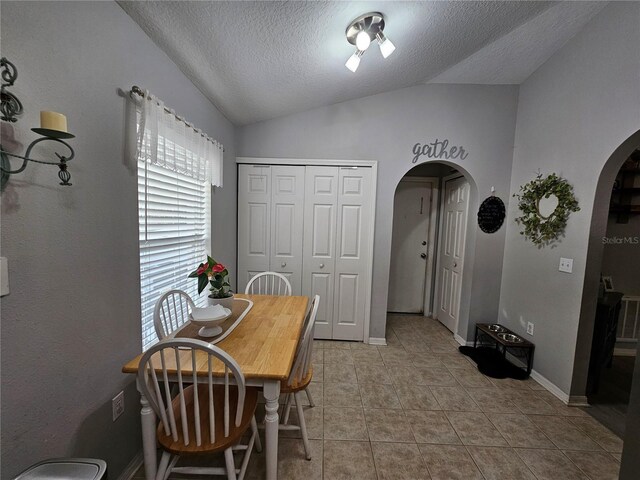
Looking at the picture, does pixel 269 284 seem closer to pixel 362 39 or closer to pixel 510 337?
pixel 362 39

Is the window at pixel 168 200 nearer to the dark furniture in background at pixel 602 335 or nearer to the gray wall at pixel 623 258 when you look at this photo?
the dark furniture in background at pixel 602 335

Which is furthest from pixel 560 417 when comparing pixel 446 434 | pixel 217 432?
pixel 217 432

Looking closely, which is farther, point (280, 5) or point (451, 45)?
point (451, 45)

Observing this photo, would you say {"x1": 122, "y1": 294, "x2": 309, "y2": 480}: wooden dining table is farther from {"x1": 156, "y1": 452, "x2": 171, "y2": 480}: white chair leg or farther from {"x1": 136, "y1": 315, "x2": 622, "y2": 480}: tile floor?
{"x1": 136, "y1": 315, "x2": 622, "y2": 480}: tile floor

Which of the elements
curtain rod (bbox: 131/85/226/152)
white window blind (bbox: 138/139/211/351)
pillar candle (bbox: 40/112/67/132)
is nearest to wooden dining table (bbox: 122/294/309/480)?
white window blind (bbox: 138/139/211/351)

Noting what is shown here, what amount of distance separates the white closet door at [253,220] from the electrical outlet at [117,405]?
5.82 ft

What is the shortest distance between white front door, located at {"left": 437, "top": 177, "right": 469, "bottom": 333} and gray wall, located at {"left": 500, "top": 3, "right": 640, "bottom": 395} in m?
0.50

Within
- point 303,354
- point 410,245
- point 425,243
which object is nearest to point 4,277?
point 303,354

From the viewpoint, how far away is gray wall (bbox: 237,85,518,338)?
9.39 feet

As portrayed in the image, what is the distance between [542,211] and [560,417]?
1689 millimetres

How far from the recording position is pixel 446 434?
Answer: 178cm

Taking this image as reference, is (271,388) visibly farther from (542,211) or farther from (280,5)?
(542,211)

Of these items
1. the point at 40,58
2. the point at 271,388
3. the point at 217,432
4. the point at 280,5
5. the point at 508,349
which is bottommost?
the point at 508,349

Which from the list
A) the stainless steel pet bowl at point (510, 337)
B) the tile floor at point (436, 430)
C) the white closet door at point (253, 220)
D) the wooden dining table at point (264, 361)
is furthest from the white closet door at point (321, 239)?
the stainless steel pet bowl at point (510, 337)
